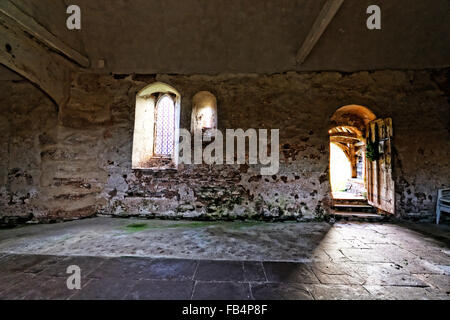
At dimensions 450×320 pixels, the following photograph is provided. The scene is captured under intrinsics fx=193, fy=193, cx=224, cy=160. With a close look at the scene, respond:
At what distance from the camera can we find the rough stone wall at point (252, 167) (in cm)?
397

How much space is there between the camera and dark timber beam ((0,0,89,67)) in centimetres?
296

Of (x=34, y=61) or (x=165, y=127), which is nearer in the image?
(x=34, y=61)

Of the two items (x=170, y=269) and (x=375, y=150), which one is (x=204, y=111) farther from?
(x=375, y=150)

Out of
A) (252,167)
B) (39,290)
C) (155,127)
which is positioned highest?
(155,127)

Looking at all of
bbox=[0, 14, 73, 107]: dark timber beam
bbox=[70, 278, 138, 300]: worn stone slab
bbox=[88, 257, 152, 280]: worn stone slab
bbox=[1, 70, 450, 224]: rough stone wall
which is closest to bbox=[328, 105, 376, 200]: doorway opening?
bbox=[1, 70, 450, 224]: rough stone wall

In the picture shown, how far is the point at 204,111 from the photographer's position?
14.6 feet

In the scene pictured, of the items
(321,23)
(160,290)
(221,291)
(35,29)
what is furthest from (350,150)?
(35,29)

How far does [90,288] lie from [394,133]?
218 inches

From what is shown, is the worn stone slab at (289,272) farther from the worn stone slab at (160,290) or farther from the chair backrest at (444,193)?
the chair backrest at (444,193)

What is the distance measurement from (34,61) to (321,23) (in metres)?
4.99

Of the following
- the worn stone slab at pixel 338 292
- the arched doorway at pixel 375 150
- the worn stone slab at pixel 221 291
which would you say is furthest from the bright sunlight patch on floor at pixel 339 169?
the worn stone slab at pixel 221 291

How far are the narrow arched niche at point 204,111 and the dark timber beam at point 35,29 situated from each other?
255 cm
